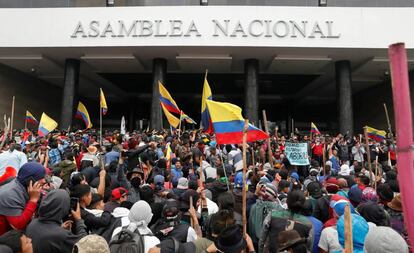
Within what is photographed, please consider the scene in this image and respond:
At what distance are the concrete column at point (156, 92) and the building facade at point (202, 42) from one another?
0.19 feet

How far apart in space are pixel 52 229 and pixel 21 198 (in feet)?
1.87

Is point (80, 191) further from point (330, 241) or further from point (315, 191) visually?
point (315, 191)

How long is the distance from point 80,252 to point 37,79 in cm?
2734

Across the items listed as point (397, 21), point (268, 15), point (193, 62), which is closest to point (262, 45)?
point (268, 15)

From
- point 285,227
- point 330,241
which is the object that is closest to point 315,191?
point 330,241

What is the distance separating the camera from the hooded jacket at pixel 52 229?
10.1 feet

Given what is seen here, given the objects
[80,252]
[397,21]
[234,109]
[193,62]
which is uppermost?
[397,21]

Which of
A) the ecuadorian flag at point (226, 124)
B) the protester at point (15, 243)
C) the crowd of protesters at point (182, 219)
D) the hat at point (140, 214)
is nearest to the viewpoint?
the protester at point (15, 243)

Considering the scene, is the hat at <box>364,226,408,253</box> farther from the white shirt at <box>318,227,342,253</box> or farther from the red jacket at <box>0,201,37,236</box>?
the red jacket at <box>0,201,37,236</box>

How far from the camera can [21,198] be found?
3461 mm

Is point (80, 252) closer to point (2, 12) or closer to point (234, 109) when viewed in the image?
point (234, 109)

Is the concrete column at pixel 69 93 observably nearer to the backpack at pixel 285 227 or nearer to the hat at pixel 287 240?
the backpack at pixel 285 227

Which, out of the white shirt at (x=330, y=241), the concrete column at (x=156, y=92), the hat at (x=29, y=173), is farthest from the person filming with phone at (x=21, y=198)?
the concrete column at (x=156, y=92)

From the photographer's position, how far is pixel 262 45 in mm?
18641
